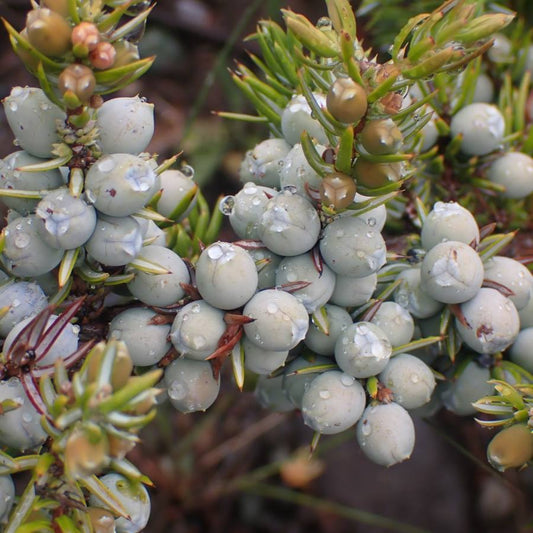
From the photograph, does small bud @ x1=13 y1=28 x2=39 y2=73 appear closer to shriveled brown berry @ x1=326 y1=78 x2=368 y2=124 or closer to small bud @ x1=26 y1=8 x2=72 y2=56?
small bud @ x1=26 y1=8 x2=72 y2=56

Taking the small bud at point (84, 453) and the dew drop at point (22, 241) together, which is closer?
the small bud at point (84, 453)

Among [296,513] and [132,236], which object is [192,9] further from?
[132,236]

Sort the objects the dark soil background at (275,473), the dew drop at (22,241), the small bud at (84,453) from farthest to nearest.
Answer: the dark soil background at (275,473) → the dew drop at (22,241) → the small bud at (84,453)

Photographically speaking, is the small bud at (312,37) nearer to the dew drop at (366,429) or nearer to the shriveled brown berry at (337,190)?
the shriveled brown berry at (337,190)

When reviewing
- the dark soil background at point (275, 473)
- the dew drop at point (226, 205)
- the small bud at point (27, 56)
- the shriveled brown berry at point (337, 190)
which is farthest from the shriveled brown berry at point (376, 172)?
the dark soil background at point (275, 473)

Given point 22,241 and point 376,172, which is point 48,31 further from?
point 376,172

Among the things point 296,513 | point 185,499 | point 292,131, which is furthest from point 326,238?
point 296,513
